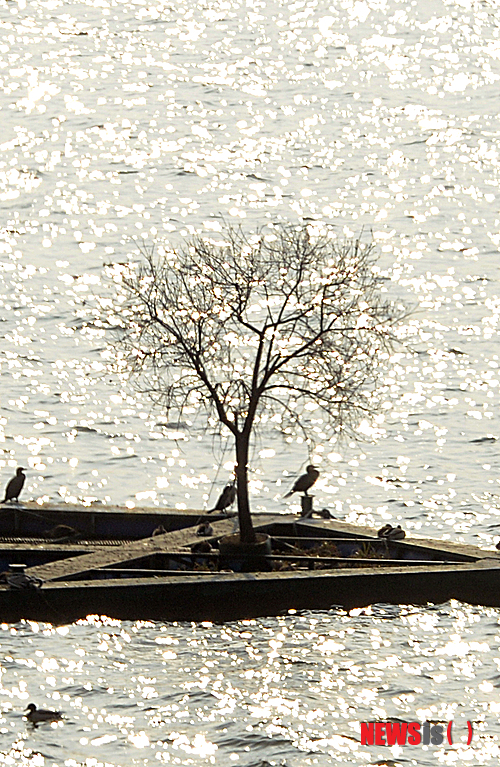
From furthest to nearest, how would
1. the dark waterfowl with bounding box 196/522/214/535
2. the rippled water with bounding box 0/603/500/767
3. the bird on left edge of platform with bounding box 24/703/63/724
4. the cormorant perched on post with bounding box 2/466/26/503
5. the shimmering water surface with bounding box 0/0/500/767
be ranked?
the cormorant perched on post with bounding box 2/466/26/503
the dark waterfowl with bounding box 196/522/214/535
the shimmering water surface with bounding box 0/0/500/767
the bird on left edge of platform with bounding box 24/703/63/724
the rippled water with bounding box 0/603/500/767

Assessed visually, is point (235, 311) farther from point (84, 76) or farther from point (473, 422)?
point (84, 76)

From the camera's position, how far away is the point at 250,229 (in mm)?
130625

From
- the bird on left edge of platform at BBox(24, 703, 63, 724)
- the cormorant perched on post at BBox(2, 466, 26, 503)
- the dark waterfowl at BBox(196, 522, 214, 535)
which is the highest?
the cormorant perched on post at BBox(2, 466, 26, 503)

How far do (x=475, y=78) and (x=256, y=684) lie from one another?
448ft

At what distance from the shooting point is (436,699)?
4638cm

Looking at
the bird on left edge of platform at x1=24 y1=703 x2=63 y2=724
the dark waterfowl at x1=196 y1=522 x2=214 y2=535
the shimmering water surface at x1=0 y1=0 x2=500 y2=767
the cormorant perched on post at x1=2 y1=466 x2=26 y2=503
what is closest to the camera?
the bird on left edge of platform at x1=24 y1=703 x2=63 y2=724

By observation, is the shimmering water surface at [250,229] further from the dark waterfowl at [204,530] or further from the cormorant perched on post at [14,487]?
the cormorant perched on post at [14,487]

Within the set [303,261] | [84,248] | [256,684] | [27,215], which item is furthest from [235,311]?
[27,215]

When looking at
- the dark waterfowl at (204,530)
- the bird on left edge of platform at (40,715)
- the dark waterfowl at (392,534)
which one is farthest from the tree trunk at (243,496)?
the bird on left edge of platform at (40,715)

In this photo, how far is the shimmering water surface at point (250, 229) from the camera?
44594mm

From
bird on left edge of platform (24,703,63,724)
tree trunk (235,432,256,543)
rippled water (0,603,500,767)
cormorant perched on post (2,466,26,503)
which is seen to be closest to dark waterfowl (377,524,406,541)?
rippled water (0,603,500,767)

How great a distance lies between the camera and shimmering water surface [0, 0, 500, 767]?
4459cm

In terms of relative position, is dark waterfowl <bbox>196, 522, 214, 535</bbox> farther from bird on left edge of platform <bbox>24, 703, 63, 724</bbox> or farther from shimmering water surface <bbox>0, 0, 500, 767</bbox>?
bird on left edge of platform <bbox>24, 703, 63, 724</bbox>

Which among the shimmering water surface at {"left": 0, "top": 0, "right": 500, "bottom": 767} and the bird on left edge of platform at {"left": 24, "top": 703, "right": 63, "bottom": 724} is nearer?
the bird on left edge of platform at {"left": 24, "top": 703, "right": 63, "bottom": 724}
